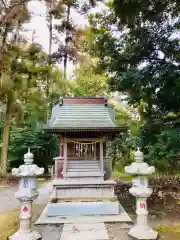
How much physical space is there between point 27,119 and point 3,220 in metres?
8.88

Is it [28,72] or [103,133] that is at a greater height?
[28,72]

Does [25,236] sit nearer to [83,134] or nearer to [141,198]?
[141,198]

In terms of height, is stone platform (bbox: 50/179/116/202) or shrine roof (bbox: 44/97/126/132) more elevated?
shrine roof (bbox: 44/97/126/132)

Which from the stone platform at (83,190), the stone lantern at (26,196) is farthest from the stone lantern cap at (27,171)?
the stone platform at (83,190)

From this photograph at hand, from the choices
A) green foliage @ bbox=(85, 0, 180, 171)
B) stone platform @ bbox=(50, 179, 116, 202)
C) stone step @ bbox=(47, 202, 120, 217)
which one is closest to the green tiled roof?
green foliage @ bbox=(85, 0, 180, 171)

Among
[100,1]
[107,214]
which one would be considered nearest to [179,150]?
[107,214]

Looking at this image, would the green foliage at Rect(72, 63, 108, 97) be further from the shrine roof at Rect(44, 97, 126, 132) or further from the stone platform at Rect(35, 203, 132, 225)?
the stone platform at Rect(35, 203, 132, 225)

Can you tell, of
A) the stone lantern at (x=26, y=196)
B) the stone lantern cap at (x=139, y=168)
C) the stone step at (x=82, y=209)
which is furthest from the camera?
the stone step at (x=82, y=209)

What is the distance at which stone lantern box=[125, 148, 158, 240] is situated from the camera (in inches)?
168

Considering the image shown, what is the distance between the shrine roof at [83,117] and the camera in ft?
19.5

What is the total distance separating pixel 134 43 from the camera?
7383mm

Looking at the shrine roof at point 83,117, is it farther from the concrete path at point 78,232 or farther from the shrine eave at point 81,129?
the concrete path at point 78,232

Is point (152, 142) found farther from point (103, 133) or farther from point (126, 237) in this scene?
point (126, 237)

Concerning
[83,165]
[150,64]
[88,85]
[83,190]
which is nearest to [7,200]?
[83,190]
